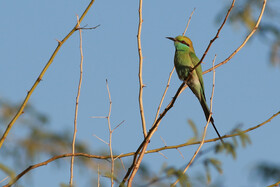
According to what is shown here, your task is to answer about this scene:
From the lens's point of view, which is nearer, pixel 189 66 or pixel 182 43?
pixel 189 66

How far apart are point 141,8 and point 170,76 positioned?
1.44 feet

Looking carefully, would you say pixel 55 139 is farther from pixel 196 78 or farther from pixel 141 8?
pixel 141 8

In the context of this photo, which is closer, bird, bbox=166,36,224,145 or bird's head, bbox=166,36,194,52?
bird, bbox=166,36,224,145

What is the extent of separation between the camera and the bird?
15.9 ft

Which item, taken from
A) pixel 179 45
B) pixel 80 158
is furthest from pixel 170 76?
pixel 179 45

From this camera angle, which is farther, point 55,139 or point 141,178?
point 55,139

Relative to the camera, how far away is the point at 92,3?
238 centimetres

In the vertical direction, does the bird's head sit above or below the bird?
above

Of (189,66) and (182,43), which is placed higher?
(182,43)

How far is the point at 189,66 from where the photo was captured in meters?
4.99

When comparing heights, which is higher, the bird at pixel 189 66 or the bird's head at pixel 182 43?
the bird's head at pixel 182 43

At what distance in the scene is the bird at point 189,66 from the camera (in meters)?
4.85

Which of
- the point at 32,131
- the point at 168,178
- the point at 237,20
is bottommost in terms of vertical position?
the point at 168,178

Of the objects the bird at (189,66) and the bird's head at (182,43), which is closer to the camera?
the bird at (189,66)
